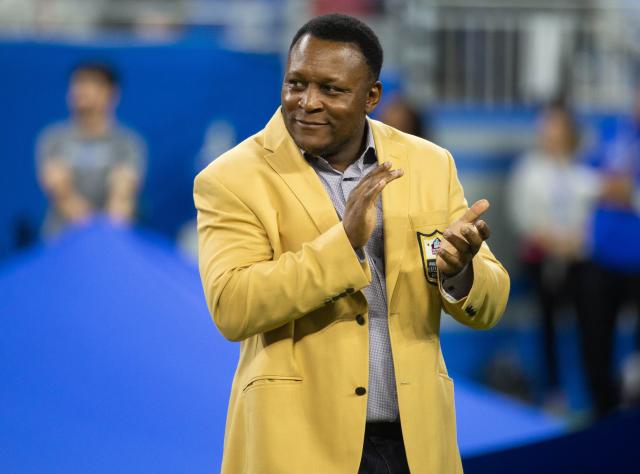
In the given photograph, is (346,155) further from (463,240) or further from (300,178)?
(463,240)

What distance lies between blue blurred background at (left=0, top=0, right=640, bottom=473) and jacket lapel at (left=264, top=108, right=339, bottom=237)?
8.63ft

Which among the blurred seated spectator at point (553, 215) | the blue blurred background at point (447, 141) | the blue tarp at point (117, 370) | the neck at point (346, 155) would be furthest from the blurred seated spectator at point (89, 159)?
the neck at point (346, 155)

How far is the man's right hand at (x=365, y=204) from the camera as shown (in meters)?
2.44

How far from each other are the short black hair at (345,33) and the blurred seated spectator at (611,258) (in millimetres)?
4629

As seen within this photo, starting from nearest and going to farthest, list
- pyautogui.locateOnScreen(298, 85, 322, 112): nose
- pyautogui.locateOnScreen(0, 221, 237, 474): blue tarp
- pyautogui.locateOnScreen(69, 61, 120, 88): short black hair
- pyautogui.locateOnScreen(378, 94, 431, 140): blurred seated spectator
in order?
pyautogui.locateOnScreen(298, 85, 322, 112): nose < pyautogui.locateOnScreen(0, 221, 237, 474): blue tarp < pyautogui.locateOnScreen(378, 94, 431, 140): blurred seated spectator < pyautogui.locateOnScreen(69, 61, 120, 88): short black hair

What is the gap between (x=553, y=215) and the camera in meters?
7.71

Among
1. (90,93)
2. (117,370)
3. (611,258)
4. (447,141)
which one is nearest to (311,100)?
(117,370)

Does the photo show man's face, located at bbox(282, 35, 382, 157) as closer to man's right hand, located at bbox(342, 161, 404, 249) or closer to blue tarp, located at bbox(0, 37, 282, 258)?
man's right hand, located at bbox(342, 161, 404, 249)

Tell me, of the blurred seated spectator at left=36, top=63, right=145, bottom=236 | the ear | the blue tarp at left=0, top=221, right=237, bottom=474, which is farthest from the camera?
the blurred seated spectator at left=36, top=63, right=145, bottom=236

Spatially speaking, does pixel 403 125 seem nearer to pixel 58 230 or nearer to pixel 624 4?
pixel 58 230

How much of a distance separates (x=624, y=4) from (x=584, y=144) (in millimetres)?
1444

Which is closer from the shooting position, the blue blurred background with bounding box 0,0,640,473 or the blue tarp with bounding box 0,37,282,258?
the blue blurred background with bounding box 0,0,640,473

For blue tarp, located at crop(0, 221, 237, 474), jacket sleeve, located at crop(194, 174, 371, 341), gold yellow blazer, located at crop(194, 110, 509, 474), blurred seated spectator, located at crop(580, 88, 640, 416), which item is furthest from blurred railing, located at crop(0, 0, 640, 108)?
jacket sleeve, located at crop(194, 174, 371, 341)

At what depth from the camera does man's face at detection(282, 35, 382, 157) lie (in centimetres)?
254
